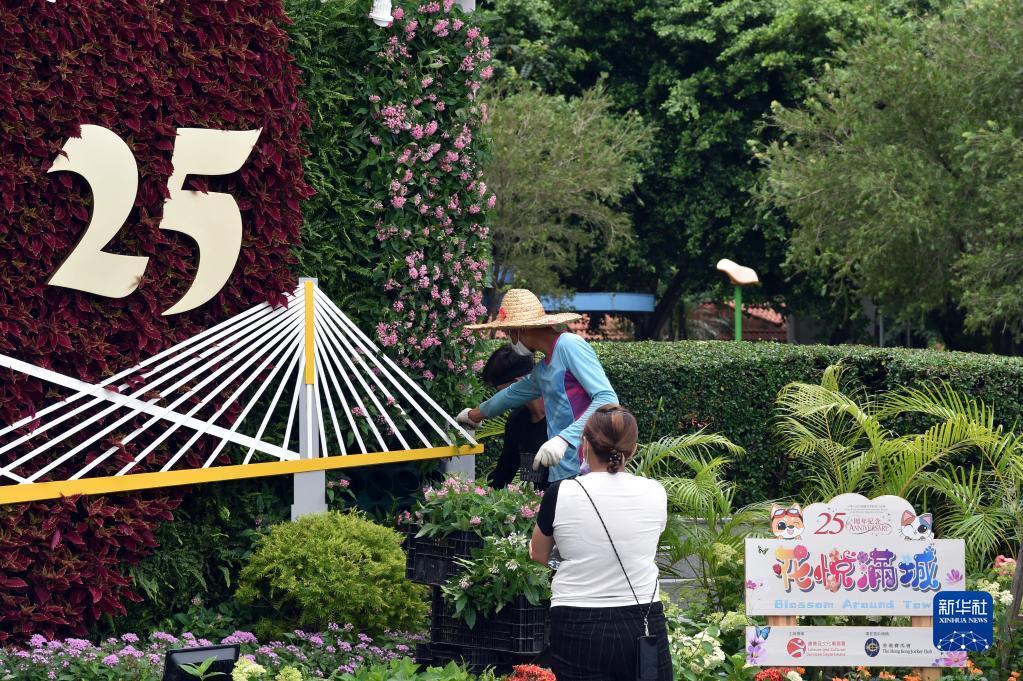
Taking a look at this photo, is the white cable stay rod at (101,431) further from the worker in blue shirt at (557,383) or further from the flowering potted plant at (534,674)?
the flowering potted plant at (534,674)

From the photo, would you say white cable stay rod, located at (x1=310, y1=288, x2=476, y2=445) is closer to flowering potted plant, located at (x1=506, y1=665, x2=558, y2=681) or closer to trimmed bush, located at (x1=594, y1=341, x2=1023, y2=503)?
flowering potted plant, located at (x1=506, y1=665, x2=558, y2=681)

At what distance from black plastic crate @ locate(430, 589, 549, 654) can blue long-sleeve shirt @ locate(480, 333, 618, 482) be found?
30.6 inches

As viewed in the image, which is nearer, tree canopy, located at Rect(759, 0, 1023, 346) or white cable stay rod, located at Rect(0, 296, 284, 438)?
white cable stay rod, located at Rect(0, 296, 284, 438)

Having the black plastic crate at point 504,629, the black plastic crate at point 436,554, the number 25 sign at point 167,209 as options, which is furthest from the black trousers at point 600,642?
the number 25 sign at point 167,209

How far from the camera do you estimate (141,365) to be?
6227mm

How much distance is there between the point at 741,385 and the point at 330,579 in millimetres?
5620

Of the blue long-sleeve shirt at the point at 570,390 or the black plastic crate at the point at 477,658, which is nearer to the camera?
the black plastic crate at the point at 477,658

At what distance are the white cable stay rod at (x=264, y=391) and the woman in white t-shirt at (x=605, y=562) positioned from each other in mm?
2774

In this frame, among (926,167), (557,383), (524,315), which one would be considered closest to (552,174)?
(926,167)

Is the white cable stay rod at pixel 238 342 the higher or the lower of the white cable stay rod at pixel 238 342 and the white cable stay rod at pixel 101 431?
the higher

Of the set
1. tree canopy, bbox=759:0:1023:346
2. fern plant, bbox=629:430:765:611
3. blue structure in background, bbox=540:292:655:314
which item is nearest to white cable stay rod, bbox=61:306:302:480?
fern plant, bbox=629:430:765:611

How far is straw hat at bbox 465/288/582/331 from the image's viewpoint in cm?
654

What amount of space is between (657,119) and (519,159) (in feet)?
19.3

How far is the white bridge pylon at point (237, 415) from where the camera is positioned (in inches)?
235
